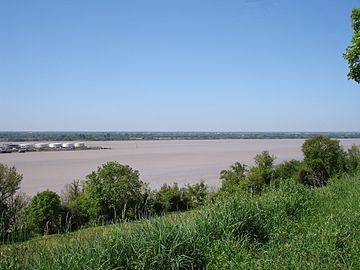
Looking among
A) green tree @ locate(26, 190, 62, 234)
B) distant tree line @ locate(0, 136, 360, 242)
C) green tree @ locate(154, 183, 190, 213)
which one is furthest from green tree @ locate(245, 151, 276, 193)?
green tree @ locate(26, 190, 62, 234)

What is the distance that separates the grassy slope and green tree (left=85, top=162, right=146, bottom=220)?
19.2m

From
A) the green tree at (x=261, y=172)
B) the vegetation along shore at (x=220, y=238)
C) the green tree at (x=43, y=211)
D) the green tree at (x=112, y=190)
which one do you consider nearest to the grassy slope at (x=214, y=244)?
the vegetation along shore at (x=220, y=238)

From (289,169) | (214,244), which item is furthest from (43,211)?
(289,169)

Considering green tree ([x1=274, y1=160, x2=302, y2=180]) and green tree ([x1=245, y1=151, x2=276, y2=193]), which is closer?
green tree ([x1=245, y1=151, x2=276, y2=193])

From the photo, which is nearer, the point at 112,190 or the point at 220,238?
the point at 220,238

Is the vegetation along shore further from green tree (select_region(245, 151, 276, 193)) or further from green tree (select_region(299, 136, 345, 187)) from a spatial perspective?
green tree (select_region(299, 136, 345, 187))

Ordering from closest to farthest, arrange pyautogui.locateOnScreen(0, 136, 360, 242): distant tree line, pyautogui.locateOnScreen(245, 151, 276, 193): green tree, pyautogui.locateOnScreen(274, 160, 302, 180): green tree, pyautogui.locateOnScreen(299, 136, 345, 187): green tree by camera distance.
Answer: pyautogui.locateOnScreen(0, 136, 360, 242): distant tree line < pyautogui.locateOnScreen(245, 151, 276, 193): green tree < pyautogui.locateOnScreen(274, 160, 302, 180): green tree < pyautogui.locateOnScreen(299, 136, 345, 187): green tree

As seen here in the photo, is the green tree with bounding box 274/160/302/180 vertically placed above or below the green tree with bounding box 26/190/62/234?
above

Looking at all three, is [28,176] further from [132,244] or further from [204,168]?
[132,244]

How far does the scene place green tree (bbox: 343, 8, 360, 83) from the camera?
39.4ft

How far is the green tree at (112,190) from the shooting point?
26016mm

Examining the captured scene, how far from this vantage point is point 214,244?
5809 millimetres

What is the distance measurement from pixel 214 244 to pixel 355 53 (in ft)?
30.2

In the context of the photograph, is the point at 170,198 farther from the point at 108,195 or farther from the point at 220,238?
the point at 220,238
